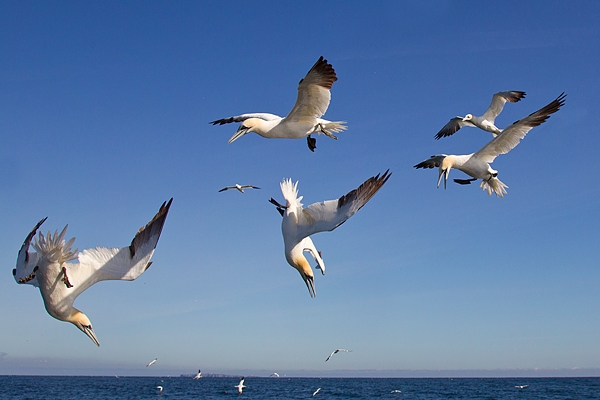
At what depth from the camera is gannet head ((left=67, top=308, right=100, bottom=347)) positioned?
8938 mm

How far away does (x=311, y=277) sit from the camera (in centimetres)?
897

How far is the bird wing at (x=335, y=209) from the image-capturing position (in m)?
8.35

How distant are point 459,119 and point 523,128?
5058 mm

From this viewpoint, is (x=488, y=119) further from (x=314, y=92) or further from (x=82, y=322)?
(x=82, y=322)

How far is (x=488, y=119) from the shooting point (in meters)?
20.6

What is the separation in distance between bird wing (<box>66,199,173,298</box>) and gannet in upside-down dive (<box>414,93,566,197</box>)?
7.89 meters

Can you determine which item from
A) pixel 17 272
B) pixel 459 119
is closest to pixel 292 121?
pixel 17 272

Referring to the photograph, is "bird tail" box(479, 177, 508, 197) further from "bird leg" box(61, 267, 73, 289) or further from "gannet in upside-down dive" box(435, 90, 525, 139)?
"bird leg" box(61, 267, 73, 289)

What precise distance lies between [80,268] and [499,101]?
1617 cm

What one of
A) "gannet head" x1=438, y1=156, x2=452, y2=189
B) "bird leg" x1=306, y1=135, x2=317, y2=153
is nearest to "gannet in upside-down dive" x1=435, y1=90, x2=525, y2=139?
"gannet head" x1=438, y1=156, x2=452, y2=189

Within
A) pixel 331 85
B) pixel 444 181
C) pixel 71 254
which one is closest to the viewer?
pixel 71 254

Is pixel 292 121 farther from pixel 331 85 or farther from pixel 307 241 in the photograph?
pixel 307 241

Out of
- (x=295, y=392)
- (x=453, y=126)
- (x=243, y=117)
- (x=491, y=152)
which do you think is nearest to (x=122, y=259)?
(x=243, y=117)

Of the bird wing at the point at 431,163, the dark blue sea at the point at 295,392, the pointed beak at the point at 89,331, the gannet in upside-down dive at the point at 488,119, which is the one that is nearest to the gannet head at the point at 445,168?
the bird wing at the point at 431,163
